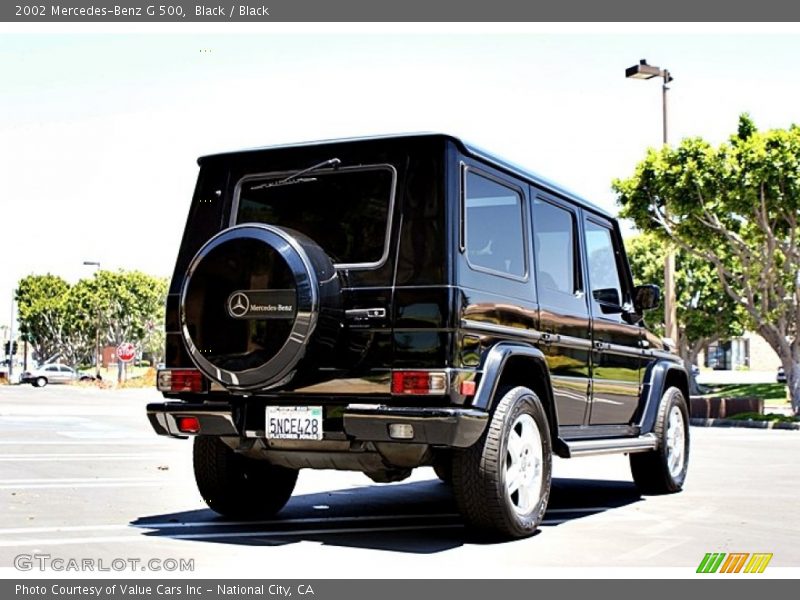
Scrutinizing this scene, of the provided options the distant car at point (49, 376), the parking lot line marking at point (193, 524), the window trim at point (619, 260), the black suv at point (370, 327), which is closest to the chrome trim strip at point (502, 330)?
the black suv at point (370, 327)

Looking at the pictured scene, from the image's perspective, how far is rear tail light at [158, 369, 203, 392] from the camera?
23.3ft

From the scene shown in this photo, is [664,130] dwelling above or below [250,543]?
above

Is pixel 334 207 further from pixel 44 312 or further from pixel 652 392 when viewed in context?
pixel 44 312

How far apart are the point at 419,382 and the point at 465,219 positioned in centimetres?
108

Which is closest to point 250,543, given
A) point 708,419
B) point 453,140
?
point 453,140

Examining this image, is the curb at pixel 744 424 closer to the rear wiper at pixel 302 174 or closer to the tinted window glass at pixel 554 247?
the tinted window glass at pixel 554 247

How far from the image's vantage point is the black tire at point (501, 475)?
659cm

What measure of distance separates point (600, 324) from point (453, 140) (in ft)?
8.32

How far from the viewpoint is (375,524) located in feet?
25.2

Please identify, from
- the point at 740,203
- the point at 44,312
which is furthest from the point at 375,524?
the point at 44,312

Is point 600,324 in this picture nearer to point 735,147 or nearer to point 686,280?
point 735,147

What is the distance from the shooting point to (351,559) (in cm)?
610

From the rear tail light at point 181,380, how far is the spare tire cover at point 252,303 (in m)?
0.35
